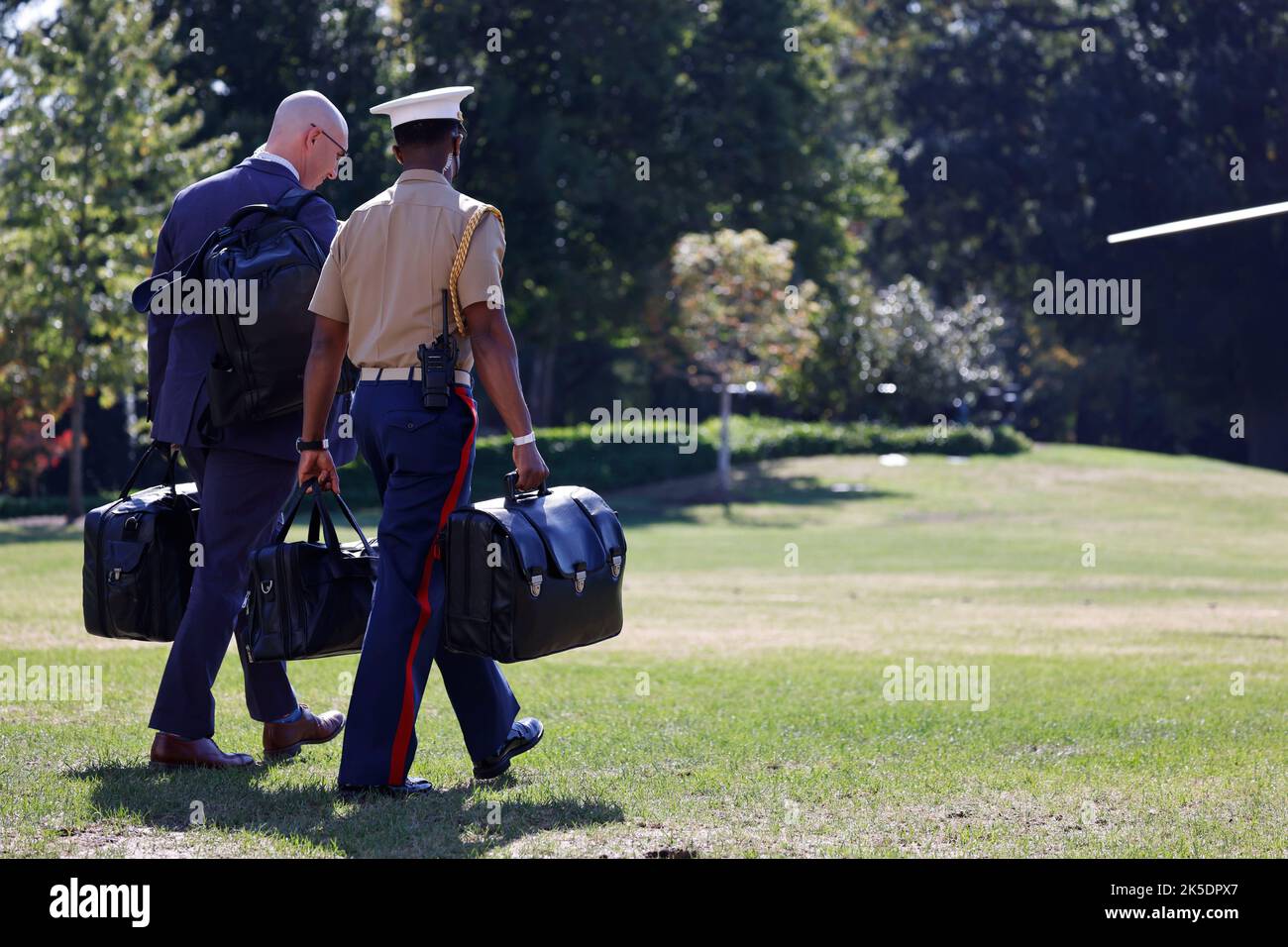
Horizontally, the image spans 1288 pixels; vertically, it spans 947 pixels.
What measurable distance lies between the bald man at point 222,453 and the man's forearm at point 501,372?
791mm

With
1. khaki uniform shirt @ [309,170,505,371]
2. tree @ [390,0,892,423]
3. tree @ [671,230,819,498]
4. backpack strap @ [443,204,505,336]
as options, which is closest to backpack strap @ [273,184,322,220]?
khaki uniform shirt @ [309,170,505,371]

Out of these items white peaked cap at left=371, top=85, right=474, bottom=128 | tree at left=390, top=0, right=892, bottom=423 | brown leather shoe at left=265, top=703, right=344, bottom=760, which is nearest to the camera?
white peaked cap at left=371, top=85, right=474, bottom=128

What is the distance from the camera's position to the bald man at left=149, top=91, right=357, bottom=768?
5832 millimetres

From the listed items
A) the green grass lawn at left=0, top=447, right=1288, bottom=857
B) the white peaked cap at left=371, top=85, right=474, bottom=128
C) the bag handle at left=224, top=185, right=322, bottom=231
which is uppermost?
the white peaked cap at left=371, top=85, right=474, bottom=128

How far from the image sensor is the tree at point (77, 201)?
24.5 metres

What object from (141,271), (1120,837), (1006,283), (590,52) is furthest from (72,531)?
(1006,283)

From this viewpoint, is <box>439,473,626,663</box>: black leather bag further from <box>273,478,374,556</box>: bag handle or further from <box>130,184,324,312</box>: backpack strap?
<box>130,184,324,312</box>: backpack strap

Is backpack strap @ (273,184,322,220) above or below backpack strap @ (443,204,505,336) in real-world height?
above

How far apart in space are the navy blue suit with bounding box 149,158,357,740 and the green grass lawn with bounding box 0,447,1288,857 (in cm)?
39

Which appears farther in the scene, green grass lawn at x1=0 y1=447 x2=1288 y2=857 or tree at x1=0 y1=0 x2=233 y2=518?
tree at x1=0 y1=0 x2=233 y2=518

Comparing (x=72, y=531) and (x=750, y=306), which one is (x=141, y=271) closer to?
(x=72, y=531)

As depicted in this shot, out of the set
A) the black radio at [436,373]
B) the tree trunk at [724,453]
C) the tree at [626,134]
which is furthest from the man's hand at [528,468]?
the tree at [626,134]
